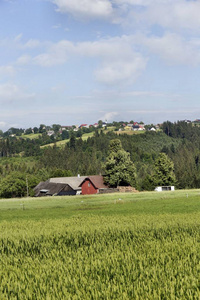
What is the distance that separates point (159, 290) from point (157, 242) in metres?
6.83

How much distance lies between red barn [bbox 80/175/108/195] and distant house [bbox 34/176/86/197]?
6.06 m

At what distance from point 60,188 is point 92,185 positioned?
38.7 ft

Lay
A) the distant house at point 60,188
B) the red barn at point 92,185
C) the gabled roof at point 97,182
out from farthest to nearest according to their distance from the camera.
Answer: the distant house at point 60,188
the gabled roof at point 97,182
the red barn at point 92,185

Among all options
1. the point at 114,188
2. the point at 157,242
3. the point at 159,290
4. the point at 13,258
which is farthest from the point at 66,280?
the point at 114,188

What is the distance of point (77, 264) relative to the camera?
14445 mm

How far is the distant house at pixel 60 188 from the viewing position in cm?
12100

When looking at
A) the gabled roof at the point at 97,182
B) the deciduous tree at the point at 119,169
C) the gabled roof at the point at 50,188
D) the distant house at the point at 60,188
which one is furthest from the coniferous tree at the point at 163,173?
the gabled roof at the point at 50,188

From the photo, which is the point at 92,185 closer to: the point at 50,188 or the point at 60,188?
the point at 60,188

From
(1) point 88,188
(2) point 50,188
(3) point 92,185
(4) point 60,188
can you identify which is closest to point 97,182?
(3) point 92,185

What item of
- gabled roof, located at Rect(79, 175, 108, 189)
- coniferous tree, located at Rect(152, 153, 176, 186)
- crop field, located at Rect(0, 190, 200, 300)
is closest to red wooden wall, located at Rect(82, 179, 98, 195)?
gabled roof, located at Rect(79, 175, 108, 189)

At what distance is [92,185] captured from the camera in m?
115

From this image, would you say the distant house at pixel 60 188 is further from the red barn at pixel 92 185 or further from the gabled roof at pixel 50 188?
the red barn at pixel 92 185

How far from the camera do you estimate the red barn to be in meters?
114

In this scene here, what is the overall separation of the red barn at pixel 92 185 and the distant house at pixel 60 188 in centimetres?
606
